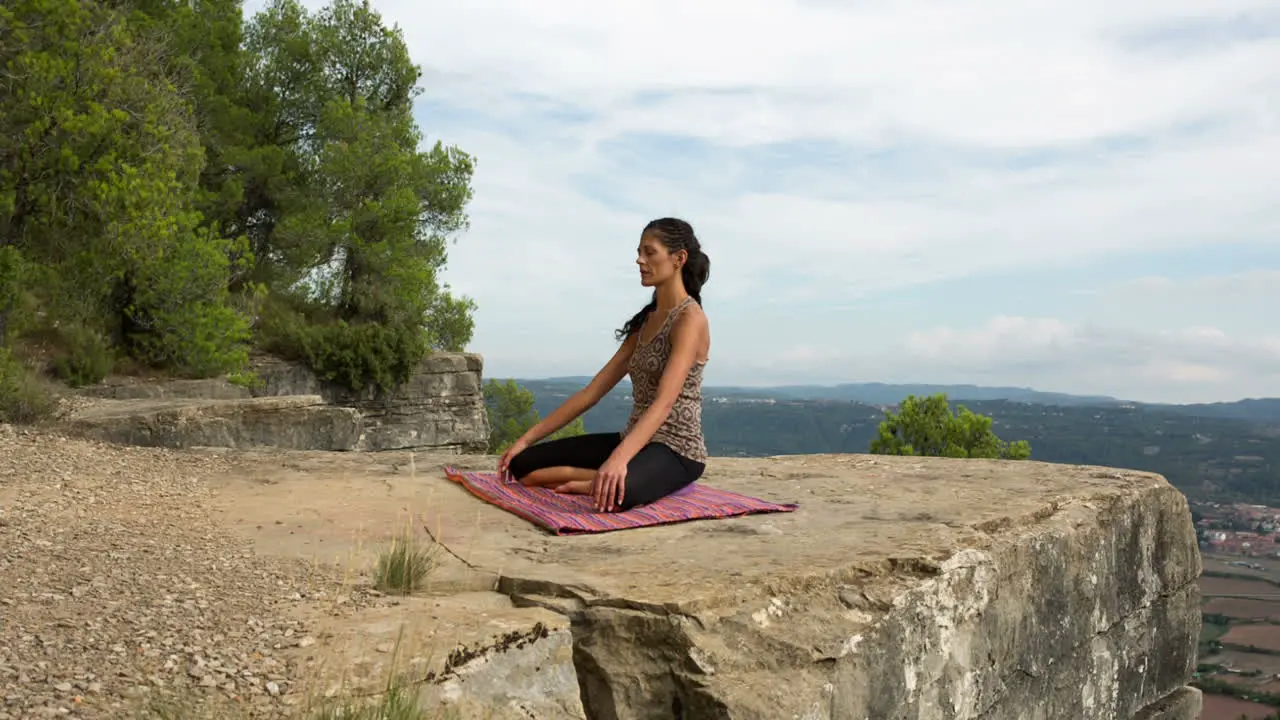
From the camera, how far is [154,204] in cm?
1352

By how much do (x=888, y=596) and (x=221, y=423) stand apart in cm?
864

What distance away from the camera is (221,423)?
10938mm

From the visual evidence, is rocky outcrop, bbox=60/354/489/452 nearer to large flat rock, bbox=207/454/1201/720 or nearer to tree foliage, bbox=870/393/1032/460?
large flat rock, bbox=207/454/1201/720

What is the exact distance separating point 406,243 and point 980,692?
935 inches

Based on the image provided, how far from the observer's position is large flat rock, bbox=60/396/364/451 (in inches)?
381

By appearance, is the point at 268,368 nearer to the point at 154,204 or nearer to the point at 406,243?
the point at 406,243

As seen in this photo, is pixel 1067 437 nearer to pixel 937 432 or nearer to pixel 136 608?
pixel 937 432

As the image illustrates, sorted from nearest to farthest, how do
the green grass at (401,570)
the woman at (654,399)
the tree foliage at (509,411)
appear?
the green grass at (401,570)
the woman at (654,399)
the tree foliage at (509,411)

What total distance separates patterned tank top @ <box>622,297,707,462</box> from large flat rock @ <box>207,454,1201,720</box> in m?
0.55

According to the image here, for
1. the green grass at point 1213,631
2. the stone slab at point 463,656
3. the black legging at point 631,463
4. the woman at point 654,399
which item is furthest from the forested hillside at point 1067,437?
the stone slab at point 463,656

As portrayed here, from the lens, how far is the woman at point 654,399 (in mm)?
5605

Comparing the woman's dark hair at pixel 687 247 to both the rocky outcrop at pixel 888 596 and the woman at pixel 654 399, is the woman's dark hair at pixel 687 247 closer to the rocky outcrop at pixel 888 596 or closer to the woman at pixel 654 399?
the woman at pixel 654 399

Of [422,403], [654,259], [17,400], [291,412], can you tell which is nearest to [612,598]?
[654,259]

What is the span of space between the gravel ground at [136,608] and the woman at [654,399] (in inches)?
76.9
